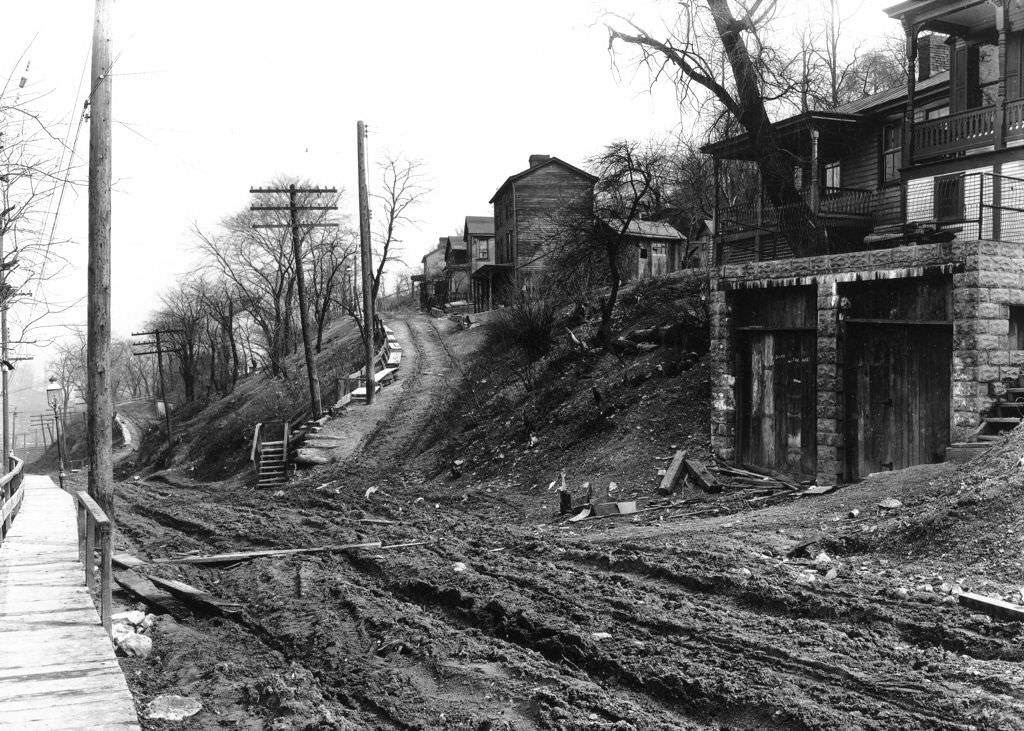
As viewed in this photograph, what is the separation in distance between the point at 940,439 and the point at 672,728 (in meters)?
9.55

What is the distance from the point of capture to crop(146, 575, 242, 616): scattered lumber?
9891 mm

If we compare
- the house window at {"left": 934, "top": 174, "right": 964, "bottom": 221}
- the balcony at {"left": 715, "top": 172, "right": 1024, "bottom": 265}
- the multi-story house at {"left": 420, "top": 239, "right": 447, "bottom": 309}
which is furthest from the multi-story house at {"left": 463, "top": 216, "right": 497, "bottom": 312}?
the house window at {"left": 934, "top": 174, "right": 964, "bottom": 221}

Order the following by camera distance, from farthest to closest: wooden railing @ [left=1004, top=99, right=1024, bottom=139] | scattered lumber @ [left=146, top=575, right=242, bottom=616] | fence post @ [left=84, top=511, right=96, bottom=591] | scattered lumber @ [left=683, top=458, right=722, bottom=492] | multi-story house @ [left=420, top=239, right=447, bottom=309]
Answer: multi-story house @ [left=420, top=239, right=447, bottom=309] → wooden railing @ [left=1004, top=99, right=1024, bottom=139] → scattered lumber @ [left=683, top=458, right=722, bottom=492] → scattered lumber @ [left=146, top=575, right=242, bottom=616] → fence post @ [left=84, top=511, right=96, bottom=591]

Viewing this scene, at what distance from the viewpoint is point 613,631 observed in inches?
309

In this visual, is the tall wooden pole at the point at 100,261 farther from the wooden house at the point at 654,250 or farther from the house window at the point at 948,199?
the wooden house at the point at 654,250

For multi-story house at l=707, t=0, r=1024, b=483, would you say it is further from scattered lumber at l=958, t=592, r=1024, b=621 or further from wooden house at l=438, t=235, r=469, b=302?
wooden house at l=438, t=235, r=469, b=302

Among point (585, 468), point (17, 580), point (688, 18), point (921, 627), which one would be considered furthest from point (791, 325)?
point (17, 580)

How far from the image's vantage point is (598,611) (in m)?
8.48

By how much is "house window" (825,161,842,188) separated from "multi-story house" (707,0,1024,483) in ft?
6.05

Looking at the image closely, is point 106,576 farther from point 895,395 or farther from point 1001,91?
point 1001,91

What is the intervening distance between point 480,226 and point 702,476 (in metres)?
56.8

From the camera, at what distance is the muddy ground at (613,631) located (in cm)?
617

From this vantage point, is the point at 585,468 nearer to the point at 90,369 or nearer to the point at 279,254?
the point at 90,369

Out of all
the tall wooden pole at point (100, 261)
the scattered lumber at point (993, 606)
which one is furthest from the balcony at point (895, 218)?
the tall wooden pole at point (100, 261)
